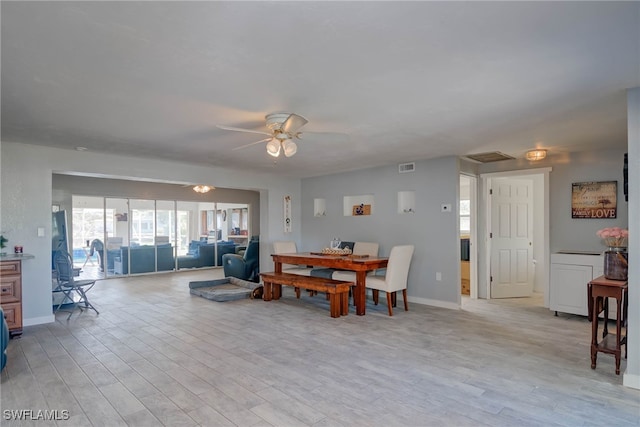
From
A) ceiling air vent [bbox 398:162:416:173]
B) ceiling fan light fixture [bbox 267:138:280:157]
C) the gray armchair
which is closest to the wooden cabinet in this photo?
ceiling fan light fixture [bbox 267:138:280:157]

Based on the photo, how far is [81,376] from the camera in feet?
9.68

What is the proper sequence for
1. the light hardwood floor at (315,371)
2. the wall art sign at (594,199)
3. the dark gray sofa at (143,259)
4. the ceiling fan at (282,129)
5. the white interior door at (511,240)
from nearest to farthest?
the light hardwood floor at (315,371)
the ceiling fan at (282,129)
the wall art sign at (594,199)
the white interior door at (511,240)
the dark gray sofa at (143,259)

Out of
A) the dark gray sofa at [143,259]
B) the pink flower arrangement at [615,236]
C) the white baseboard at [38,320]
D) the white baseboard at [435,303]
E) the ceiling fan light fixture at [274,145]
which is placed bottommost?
the white baseboard at [435,303]

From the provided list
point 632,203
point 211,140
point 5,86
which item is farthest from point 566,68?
point 5,86

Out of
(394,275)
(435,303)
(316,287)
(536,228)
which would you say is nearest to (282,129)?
(316,287)

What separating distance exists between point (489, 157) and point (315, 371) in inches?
168

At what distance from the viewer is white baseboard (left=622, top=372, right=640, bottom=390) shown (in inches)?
107

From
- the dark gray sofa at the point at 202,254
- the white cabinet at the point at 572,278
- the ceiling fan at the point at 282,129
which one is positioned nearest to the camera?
the ceiling fan at the point at 282,129

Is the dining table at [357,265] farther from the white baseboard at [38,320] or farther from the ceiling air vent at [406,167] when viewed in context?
the white baseboard at [38,320]

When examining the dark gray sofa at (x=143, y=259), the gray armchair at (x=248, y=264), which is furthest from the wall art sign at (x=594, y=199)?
the dark gray sofa at (x=143, y=259)

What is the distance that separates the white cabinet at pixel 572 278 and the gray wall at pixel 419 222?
1.23 m

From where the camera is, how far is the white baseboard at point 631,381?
2.72 m

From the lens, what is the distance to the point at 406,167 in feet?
19.4

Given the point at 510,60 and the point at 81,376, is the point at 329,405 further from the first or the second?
the point at 510,60
